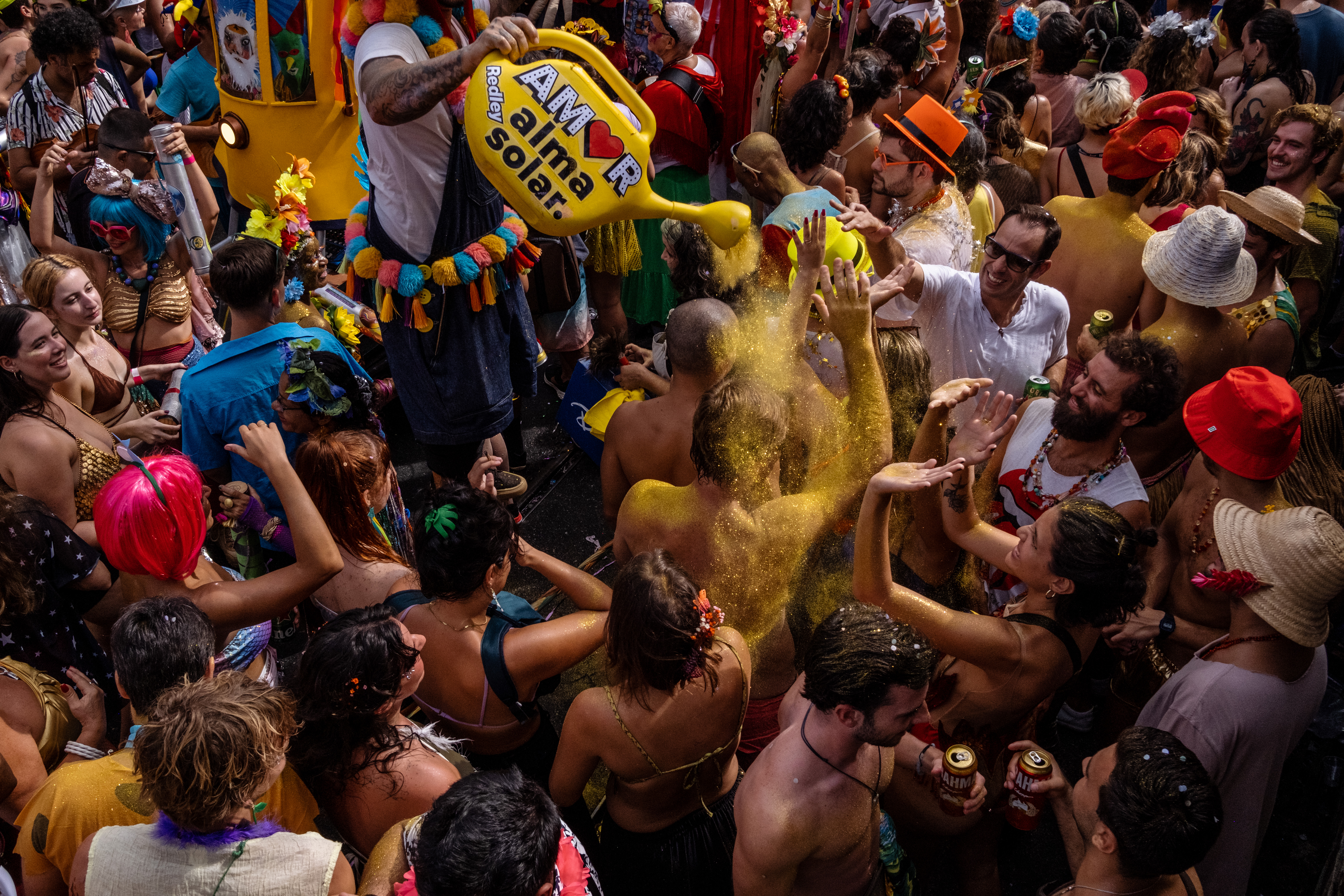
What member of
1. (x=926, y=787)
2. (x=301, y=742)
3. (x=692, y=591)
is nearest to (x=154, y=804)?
(x=301, y=742)

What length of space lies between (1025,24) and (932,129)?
2880 millimetres

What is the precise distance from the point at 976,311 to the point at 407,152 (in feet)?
8.01

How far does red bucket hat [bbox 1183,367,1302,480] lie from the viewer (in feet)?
9.84

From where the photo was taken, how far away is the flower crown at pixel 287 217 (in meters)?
4.11

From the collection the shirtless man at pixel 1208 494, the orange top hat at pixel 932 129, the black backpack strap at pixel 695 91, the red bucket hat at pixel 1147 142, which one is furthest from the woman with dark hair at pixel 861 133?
the shirtless man at pixel 1208 494

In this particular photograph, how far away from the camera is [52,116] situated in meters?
5.33

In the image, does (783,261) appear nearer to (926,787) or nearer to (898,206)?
(898,206)

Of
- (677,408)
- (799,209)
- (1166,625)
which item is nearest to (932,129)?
(799,209)

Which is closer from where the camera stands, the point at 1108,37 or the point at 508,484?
the point at 508,484

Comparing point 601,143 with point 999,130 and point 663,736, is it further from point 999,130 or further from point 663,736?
point 999,130

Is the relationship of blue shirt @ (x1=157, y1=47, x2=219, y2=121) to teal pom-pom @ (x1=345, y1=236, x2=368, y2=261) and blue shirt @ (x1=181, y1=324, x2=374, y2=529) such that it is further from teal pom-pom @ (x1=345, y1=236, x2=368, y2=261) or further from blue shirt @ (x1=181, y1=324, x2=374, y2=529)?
blue shirt @ (x1=181, y1=324, x2=374, y2=529)

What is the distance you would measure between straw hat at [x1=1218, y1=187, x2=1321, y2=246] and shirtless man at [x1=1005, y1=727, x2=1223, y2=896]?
9.23 feet

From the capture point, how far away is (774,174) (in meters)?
5.05

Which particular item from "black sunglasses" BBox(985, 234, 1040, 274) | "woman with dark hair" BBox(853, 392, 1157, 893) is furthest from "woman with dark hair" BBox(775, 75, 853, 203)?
"woman with dark hair" BBox(853, 392, 1157, 893)
